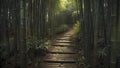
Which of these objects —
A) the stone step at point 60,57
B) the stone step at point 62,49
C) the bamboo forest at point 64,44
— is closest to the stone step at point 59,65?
the bamboo forest at point 64,44

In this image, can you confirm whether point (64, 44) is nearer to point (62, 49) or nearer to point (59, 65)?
point (62, 49)

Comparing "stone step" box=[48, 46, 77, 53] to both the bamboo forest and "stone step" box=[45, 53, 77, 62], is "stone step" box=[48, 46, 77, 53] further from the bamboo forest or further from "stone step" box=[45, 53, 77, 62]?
"stone step" box=[45, 53, 77, 62]

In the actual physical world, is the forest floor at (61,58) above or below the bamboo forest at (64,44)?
below

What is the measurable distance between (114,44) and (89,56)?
5.47ft

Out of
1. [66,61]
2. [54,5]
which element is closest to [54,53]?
[66,61]

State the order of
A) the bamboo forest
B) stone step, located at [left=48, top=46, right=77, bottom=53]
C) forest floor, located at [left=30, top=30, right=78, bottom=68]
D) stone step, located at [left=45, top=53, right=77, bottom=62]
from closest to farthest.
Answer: the bamboo forest, forest floor, located at [left=30, top=30, right=78, bottom=68], stone step, located at [left=45, top=53, right=77, bottom=62], stone step, located at [left=48, top=46, right=77, bottom=53]

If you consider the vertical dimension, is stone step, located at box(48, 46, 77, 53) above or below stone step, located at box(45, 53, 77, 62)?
above

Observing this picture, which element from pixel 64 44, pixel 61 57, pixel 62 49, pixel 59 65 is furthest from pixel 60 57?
pixel 64 44

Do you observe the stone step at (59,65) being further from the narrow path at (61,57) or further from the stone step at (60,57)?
the stone step at (60,57)

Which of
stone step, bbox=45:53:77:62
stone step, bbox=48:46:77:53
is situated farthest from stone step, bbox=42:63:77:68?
stone step, bbox=48:46:77:53

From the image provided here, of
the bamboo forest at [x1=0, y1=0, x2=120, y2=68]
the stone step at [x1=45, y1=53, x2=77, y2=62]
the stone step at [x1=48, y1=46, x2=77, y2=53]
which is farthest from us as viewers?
the stone step at [x1=48, y1=46, x2=77, y2=53]

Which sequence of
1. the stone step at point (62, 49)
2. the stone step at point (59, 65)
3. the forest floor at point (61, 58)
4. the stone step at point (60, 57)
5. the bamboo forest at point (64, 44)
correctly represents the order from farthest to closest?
the stone step at point (62, 49)
the stone step at point (60, 57)
the forest floor at point (61, 58)
the stone step at point (59, 65)
the bamboo forest at point (64, 44)

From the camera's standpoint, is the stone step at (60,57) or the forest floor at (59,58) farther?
the stone step at (60,57)

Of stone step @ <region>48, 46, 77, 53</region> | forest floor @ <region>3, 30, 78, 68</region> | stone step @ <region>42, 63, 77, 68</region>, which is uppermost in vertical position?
stone step @ <region>48, 46, 77, 53</region>
